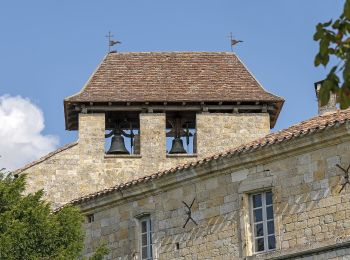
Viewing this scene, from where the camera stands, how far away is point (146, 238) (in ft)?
68.3

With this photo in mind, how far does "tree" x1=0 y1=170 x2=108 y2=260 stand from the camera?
17.3 meters

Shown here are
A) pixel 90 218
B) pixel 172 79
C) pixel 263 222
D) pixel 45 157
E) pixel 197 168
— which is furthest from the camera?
pixel 172 79

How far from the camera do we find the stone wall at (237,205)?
1700 centimetres

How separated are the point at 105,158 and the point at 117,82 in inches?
123

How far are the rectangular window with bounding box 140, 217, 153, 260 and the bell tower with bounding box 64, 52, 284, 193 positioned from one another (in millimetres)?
7390

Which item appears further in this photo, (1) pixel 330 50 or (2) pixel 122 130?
(2) pixel 122 130

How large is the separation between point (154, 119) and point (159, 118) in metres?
0.15

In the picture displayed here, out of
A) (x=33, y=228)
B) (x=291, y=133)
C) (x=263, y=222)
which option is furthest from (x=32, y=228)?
(x=291, y=133)

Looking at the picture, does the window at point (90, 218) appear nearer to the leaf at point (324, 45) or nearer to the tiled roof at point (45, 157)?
the tiled roof at point (45, 157)

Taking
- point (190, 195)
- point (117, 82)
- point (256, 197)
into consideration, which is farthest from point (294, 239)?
point (117, 82)

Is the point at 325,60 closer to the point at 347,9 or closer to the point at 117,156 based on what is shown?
the point at 347,9

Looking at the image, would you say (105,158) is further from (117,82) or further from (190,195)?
(190,195)

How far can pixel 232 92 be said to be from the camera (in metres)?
30.1

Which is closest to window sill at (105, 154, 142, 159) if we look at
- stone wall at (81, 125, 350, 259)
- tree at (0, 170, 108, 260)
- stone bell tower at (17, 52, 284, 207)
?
stone bell tower at (17, 52, 284, 207)
